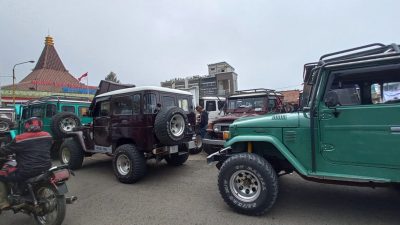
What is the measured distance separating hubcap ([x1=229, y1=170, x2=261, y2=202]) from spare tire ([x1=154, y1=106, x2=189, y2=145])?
204 centimetres

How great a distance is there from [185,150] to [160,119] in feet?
5.31

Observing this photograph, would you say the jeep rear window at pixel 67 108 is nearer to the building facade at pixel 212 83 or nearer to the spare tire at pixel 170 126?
the spare tire at pixel 170 126

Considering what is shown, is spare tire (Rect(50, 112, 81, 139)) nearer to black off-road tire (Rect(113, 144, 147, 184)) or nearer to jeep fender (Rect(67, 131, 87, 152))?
jeep fender (Rect(67, 131, 87, 152))

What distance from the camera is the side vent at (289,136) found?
→ 3.78 m

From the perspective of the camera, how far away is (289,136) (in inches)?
150

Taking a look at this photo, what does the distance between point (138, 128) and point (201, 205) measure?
2.41m

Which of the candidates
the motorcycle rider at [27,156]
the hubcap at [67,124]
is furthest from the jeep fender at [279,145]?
the hubcap at [67,124]

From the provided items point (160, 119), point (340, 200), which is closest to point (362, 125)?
point (340, 200)

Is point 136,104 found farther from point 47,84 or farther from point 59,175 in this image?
point 47,84

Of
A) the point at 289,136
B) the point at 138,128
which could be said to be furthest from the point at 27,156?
the point at 289,136

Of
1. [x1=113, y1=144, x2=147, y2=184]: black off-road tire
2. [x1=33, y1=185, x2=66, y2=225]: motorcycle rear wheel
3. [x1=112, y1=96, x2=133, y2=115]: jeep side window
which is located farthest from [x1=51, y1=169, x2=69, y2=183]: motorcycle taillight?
[x1=112, y1=96, x2=133, y2=115]: jeep side window

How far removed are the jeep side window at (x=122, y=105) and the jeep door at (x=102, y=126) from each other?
314mm

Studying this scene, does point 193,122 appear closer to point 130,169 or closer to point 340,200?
point 130,169

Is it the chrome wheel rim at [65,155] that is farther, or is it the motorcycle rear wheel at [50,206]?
the chrome wheel rim at [65,155]
